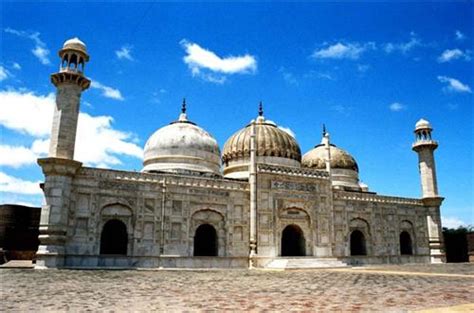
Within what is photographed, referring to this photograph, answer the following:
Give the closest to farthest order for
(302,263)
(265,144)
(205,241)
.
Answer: (302,263)
(205,241)
(265,144)

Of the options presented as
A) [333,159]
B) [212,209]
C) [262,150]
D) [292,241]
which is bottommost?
[292,241]

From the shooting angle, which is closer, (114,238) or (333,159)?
(114,238)

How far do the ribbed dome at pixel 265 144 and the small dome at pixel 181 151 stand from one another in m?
2.33

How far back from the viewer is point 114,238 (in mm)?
21141

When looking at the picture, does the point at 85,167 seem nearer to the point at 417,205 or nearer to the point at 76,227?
the point at 76,227

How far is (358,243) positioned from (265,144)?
10.2 metres

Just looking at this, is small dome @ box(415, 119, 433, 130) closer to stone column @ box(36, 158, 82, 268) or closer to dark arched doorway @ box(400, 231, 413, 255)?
dark arched doorway @ box(400, 231, 413, 255)

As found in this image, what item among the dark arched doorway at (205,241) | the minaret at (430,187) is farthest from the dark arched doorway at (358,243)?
the dark arched doorway at (205,241)

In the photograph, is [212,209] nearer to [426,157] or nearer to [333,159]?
[333,159]

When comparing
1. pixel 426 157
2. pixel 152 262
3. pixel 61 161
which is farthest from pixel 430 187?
pixel 61 161

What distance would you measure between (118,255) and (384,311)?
16.6 metres

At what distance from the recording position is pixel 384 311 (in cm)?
633

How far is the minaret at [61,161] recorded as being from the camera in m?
18.2

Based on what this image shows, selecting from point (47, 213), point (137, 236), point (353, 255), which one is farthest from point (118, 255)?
point (353, 255)
